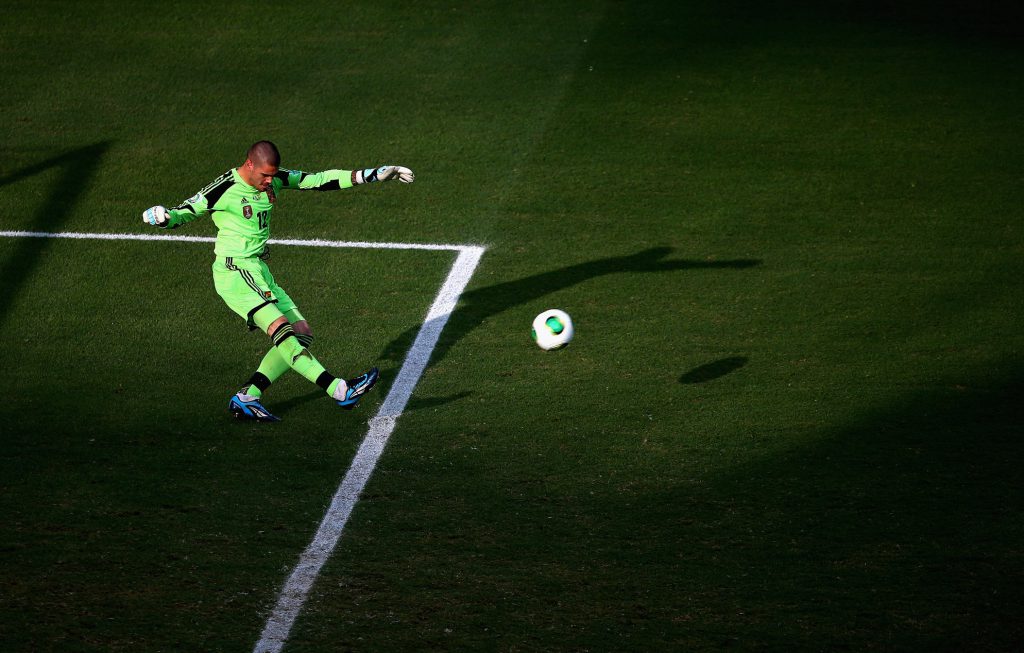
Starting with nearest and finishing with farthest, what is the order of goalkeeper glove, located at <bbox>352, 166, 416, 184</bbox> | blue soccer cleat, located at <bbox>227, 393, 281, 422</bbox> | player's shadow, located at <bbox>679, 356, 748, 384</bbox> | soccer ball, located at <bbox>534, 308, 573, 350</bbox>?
blue soccer cleat, located at <bbox>227, 393, 281, 422</bbox> < goalkeeper glove, located at <bbox>352, 166, 416, 184</bbox> < soccer ball, located at <bbox>534, 308, 573, 350</bbox> < player's shadow, located at <bbox>679, 356, 748, 384</bbox>

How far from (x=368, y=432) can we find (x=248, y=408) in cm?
89

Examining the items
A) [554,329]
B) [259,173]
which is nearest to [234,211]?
[259,173]

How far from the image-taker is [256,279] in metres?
8.35

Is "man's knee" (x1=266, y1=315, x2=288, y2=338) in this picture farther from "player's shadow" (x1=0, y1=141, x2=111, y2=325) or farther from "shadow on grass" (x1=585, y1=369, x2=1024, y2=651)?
"player's shadow" (x1=0, y1=141, x2=111, y2=325)

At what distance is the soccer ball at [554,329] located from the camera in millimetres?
8789

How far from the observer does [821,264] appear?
10.8m

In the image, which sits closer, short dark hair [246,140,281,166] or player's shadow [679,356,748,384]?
short dark hair [246,140,281,166]

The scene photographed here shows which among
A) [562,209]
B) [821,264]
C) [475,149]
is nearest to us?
[821,264]

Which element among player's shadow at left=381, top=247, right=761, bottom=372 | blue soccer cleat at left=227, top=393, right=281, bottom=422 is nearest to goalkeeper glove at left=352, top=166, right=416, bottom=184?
player's shadow at left=381, top=247, right=761, bottom=372

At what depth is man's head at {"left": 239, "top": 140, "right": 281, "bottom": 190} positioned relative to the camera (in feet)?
26.7

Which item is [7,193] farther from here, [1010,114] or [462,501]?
[1010,114]

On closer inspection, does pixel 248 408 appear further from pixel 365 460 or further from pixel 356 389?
pixel 365 460

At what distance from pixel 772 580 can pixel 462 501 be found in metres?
2.04

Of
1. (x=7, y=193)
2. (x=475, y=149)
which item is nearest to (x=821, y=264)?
(x=475, y=149)
